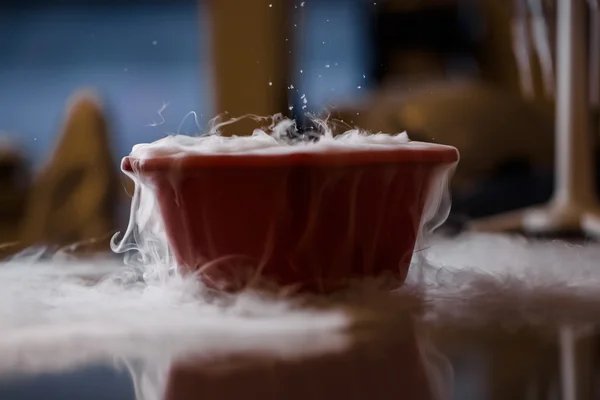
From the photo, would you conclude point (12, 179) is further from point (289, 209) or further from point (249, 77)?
point (289, 209)

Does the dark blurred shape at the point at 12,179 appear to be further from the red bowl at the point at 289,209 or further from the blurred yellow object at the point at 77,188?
the red bowl at the point at 289,209

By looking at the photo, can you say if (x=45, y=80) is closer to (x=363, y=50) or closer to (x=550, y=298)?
(x=363, y=50)

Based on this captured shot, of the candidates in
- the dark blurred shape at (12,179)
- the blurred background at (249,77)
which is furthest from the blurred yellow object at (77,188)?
the dark blurred shape at (12,179)

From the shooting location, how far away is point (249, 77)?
6.56ft

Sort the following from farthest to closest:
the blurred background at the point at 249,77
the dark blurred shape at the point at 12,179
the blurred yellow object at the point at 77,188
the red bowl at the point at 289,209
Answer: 1. the dark blurred shape at the point at 12,179
2. the blurred background at the point at 249,77
3. the blurred yellow object at the point at 77,188
4. the red bowl at the point at 289,209

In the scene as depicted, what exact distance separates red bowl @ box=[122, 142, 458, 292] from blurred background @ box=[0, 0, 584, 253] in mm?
337

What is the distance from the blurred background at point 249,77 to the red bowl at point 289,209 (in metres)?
0.34

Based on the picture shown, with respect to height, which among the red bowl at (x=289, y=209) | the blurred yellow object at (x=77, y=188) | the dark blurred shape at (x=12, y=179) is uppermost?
the red bowl at (x=289, y=209)

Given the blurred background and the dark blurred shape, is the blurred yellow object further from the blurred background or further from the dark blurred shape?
the dark blurred shape

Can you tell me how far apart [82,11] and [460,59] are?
965mm

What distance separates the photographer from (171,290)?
0.41m

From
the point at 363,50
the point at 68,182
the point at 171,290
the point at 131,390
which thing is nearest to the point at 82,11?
the point at 363,50

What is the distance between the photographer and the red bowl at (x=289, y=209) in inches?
15.1

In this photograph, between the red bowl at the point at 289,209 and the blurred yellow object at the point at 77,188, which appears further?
the blurred yellow object at the point at 77,188
